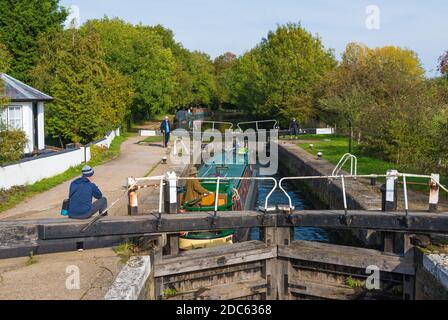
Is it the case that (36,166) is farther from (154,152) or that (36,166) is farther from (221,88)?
(221,88)

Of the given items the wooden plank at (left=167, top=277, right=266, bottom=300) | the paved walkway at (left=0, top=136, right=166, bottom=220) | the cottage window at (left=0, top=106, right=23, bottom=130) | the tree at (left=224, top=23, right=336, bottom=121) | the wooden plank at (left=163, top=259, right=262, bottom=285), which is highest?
the tree at (left=224, top=23, right=336, bottom=121)

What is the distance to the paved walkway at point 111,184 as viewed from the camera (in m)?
13.6

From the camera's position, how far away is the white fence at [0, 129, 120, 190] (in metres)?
16.4

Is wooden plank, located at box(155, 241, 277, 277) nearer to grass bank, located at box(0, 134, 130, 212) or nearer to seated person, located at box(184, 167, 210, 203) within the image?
seated person, located at box(184, 167, 210, 203)

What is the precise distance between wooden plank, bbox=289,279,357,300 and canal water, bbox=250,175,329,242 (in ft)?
16.3

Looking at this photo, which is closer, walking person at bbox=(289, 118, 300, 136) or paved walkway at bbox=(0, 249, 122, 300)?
paved walkway at bbox=(0, 249, 122, 300)

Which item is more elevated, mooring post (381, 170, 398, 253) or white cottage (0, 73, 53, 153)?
white cottage (0, 73, 53, 153)

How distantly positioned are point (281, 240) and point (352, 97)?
25417mm

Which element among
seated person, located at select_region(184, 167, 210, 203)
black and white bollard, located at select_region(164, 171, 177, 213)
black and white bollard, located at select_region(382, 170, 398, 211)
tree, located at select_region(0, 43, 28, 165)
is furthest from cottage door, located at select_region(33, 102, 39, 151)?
black and white bollard, located at select_region(382, 170, 398, 211)

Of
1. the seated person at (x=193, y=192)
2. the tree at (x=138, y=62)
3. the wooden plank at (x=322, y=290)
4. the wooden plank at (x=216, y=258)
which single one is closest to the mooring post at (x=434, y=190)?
the wooden plank at (x=322, y=290)

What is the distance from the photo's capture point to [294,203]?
891 inches

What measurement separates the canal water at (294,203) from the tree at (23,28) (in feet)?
80.6
